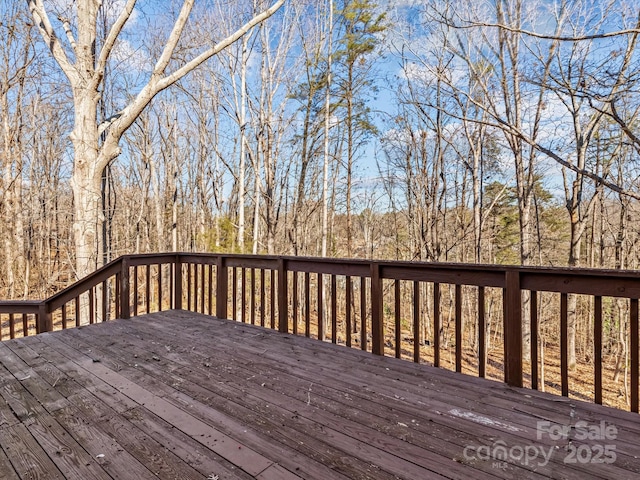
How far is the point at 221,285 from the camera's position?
438 cm

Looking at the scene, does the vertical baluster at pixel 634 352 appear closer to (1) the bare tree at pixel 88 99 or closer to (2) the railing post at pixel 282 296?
(2) the railing post at pixel 282 296

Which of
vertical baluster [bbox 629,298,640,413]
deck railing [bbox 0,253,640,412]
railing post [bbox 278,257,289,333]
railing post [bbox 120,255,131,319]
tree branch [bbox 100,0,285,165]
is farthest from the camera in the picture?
tree branch [bbox 100,0,285,165]

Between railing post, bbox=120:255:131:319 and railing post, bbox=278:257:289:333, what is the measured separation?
2.02 meters

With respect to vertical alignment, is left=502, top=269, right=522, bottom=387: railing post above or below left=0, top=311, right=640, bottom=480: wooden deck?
above

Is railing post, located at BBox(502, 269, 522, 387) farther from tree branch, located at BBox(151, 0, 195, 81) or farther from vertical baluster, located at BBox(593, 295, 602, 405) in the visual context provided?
tree branch, located at BBox(151, 0, 195, 81)

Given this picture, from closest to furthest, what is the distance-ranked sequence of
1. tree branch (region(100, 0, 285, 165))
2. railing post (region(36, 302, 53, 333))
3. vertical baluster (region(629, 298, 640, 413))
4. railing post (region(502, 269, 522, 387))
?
vertical baluster (region(629, 298, 640, 413))
railing post (region(502, 269, 522, 387))
railing post (region(36, 302, 53, 333))
tree branch (region(100, 0, 285, 165))

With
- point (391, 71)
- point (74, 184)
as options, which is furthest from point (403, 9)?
point (74, 184)

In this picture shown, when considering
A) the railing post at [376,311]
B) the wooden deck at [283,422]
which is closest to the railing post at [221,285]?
the wooden deck at [283,422]

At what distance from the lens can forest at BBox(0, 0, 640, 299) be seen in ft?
19.3

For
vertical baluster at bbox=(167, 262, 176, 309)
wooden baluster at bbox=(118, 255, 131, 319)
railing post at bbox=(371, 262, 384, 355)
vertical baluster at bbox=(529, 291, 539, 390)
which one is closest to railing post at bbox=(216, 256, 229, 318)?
vertical baluster at bbox=(167, 262, 176, 309)

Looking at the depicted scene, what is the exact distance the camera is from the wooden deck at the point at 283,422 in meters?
1.50

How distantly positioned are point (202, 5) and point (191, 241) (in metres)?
8.55

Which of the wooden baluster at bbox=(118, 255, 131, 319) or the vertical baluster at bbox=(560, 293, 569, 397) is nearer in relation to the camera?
the vertical baluster at bbox=(560, 293, 569, 397)

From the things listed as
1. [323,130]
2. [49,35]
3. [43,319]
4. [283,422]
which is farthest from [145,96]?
[323,130]
